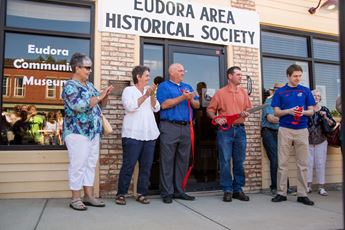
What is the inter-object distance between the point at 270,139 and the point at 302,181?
103cm

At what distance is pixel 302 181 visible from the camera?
502 cm

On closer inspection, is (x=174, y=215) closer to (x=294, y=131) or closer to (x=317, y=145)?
(x=294, y=131)

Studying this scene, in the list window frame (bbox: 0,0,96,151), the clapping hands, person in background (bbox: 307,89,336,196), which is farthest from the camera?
person in background (bbox: 307,89,336,196)

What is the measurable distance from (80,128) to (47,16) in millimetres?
2026

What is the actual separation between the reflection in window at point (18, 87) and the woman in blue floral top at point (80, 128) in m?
1.09

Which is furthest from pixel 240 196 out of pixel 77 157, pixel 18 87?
pixel 18 87

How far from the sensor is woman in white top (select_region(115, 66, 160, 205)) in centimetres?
466

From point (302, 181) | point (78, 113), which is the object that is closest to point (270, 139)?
point (302, 181)

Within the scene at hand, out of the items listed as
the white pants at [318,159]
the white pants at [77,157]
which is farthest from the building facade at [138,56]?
the white pants at [77,157]

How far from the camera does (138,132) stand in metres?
4.70

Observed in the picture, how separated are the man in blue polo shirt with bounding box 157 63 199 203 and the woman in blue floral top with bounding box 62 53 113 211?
96cm

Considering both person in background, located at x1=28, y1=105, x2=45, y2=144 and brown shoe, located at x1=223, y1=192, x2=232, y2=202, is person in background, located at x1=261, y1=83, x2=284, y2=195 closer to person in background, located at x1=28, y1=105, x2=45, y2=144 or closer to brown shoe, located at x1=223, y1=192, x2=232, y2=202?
brown shoe, located at x1=223, y1=192, x2=232, y2=202

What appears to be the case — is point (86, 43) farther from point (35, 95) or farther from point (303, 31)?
point (303, 31)

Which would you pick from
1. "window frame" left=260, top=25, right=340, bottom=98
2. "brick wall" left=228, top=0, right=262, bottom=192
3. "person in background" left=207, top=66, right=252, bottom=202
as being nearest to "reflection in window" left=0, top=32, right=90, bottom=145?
"person in background" left=207, top=66, right=252, bottom=202
